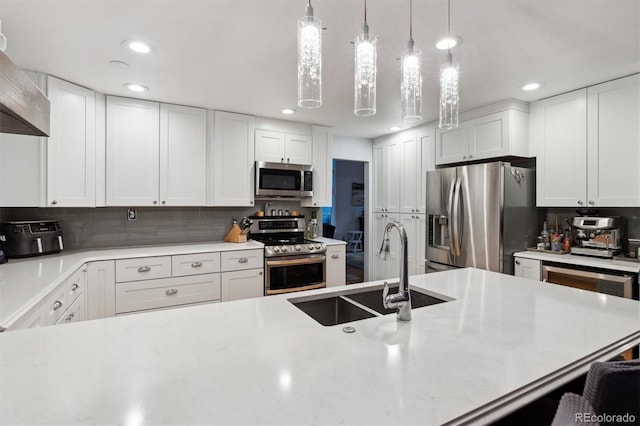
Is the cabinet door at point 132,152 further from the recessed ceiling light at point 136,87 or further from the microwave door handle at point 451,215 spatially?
the microwave door handle at point 451,215

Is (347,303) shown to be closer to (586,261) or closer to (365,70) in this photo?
(365,70)

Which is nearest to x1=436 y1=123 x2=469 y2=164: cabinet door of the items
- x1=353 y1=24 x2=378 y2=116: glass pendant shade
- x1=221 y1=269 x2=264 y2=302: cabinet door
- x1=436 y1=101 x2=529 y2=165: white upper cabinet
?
x1=436 y1=101 x2=529 y2=165: white upper cabinet

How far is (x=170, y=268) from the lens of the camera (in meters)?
2.94

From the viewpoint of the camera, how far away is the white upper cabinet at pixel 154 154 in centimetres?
303

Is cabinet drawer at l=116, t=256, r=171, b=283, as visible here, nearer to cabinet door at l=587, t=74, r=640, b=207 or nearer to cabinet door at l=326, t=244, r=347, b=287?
cabinet door at l=326, t=244, r=347, b=287

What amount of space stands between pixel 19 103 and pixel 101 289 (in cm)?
261

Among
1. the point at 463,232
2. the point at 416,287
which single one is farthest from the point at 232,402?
the point at 463,232

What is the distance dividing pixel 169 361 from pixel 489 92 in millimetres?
3221

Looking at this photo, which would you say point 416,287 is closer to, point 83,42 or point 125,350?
point 125,350

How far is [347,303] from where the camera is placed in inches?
64.5

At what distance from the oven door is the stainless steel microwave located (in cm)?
81

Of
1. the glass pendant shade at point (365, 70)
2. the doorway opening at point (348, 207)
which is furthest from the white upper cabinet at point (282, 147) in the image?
the doorway opening at point (348, 207)

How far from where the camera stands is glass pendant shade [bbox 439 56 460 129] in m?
1.50

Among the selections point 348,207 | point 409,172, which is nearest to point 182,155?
point 409,172
